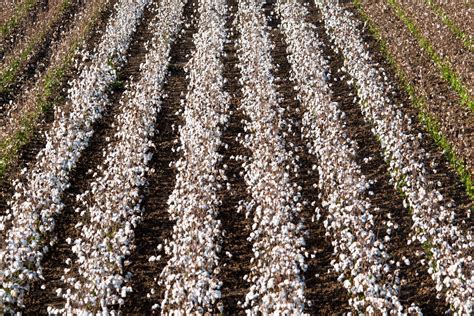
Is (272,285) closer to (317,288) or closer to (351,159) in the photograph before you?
(317,288)

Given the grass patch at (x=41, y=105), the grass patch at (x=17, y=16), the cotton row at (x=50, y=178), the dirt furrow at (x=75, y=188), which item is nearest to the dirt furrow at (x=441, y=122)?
the dirt furrow at (x=75, y=188)

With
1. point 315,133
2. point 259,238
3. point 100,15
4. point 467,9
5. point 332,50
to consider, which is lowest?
point 259,238

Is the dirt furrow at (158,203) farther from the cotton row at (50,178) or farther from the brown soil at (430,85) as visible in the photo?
the brown soil at (430,85)

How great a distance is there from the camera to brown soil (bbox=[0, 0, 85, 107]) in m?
21.6

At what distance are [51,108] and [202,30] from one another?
8260 millimetres

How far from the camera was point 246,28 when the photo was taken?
2558cm

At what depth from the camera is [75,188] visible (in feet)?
51.5

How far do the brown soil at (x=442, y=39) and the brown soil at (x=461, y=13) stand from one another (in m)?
0.59

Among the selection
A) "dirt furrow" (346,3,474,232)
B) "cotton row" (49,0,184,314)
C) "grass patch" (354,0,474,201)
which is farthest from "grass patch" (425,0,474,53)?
"cotton row" (49,0,184,314)

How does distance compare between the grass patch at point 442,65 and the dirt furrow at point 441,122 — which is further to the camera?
the grass patch at point 442,65

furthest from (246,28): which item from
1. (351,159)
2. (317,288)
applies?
(317,288)

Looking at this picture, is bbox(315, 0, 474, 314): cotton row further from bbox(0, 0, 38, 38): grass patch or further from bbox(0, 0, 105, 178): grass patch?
bbox(0, 0, 38, 38): grass patch

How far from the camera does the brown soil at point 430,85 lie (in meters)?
17.2

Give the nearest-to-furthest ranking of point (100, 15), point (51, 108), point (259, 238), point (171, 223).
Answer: point (259, 238) < point (171, 223) < point (51, 108) < point (100, 15)
